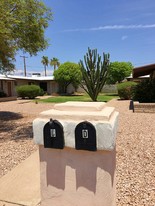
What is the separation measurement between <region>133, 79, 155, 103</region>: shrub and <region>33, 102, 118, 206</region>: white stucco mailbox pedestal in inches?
482

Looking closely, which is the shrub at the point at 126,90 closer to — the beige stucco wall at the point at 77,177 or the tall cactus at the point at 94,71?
the tall cactus at the point at 94,71

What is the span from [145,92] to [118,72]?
23781 millimetres

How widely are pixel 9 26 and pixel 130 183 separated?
693 cm

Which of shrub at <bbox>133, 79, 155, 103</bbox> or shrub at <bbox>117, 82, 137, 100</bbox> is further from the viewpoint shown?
shrub at <bbox>117, 82, 137, 100</bbox>

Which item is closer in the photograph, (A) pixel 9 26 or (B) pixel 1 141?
(B) pixel 1 141

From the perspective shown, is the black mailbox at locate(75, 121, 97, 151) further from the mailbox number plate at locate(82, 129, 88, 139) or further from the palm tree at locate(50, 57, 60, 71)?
the palm tree at locate(50, 57, 60, 71)

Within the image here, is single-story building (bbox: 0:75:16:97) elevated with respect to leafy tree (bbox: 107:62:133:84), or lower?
lower

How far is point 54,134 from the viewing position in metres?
1.94

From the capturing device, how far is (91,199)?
1.97 m

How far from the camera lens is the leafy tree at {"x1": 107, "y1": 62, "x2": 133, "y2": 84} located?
3653cm

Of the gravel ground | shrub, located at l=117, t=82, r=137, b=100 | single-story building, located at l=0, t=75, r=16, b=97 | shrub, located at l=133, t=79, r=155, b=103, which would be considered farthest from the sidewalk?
single-story building, located at l=0, t=75, r=16, b=97

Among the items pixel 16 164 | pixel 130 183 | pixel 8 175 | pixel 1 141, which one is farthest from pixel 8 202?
pixel 1 141

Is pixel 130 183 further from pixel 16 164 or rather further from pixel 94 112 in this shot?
pixel 16 164

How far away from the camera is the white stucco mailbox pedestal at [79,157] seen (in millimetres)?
1821
